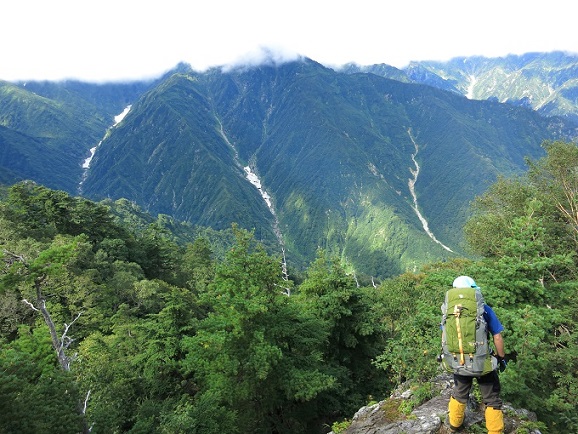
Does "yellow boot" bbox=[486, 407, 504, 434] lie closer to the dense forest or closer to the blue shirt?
the blue shirt

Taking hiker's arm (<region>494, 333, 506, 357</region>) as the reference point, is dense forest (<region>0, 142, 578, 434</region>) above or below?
below

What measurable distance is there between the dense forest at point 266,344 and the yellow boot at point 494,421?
6.57ft

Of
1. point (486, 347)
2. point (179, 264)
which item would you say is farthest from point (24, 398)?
point (179, 264)

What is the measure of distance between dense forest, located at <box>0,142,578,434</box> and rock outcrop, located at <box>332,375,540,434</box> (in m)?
0.61

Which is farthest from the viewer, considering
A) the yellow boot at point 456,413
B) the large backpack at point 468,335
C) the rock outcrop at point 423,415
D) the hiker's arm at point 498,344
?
the rock outcrop at point 423,415

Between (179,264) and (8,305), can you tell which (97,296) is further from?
(179,264)

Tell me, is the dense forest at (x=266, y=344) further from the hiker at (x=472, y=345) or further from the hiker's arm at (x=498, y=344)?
the hiker's arm at (x=498, y=344)

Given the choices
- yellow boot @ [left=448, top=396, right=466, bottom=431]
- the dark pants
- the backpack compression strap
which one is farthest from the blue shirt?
yellow boot @ [left=448, top=396, right=466, bottom=431]

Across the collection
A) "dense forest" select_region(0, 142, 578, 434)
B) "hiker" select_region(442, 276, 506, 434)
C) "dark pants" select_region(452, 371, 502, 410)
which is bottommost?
"dense forest" select_region(0, 142, 578, 434)

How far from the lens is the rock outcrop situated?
872 cm

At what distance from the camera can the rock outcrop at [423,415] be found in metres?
8.72

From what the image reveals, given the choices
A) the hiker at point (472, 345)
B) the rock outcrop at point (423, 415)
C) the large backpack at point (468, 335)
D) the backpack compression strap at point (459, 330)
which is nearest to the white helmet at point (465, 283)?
the hiker at point (472, 345)

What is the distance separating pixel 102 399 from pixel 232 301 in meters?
7.74

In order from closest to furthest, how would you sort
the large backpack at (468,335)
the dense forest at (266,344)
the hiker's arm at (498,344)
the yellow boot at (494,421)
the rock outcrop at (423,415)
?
the large backpack at (468,335) < the hiker's arm at (498,344) < the yellow boot at (494,421) < the rock outcrop at (423,415) < the dense forest at (266,344)
